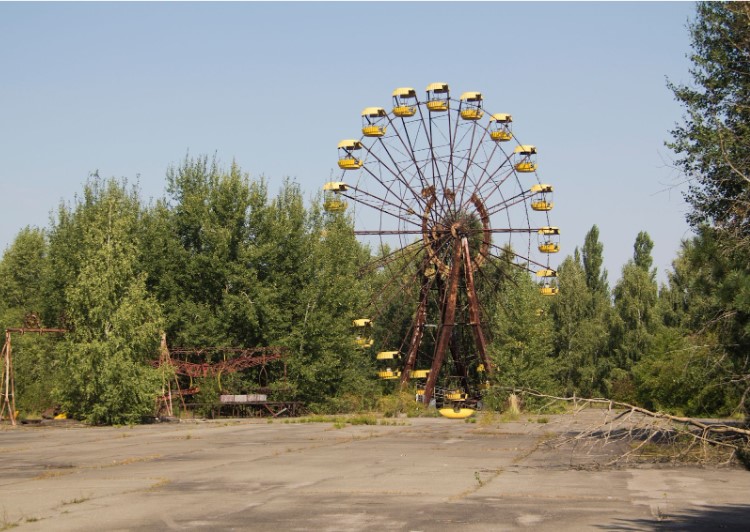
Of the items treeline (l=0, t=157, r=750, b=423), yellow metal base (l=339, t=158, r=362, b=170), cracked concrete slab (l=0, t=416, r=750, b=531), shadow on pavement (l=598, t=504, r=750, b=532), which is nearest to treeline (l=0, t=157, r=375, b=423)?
treeline (l=0, t=157, r=750, b=423)

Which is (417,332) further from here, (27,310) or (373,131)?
(27,310)

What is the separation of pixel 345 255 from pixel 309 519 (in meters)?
37.5

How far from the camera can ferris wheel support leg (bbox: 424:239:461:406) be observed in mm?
40844

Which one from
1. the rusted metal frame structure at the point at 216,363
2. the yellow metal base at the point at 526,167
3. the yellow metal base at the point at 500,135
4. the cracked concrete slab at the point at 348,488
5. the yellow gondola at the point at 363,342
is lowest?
the cracked concrete slab at the point at 348,488

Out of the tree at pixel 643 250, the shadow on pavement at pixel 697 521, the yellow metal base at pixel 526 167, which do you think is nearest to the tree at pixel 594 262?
the tree at pixel 643 250

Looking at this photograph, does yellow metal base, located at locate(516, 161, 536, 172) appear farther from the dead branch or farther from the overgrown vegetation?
the dead branch

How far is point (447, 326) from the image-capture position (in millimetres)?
41094

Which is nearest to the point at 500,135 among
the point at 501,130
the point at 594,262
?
the point at 501,130

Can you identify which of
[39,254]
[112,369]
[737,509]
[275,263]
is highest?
[39,254]

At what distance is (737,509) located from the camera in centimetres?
1124

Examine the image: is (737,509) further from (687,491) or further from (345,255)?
(345,255)

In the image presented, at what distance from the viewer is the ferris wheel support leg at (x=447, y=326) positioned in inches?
1608

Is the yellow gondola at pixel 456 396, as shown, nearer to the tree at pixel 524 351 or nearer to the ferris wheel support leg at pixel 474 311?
the ferris wheel support leg at pixel 474 311

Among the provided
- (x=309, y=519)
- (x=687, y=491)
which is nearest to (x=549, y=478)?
(x=687, y=491)
